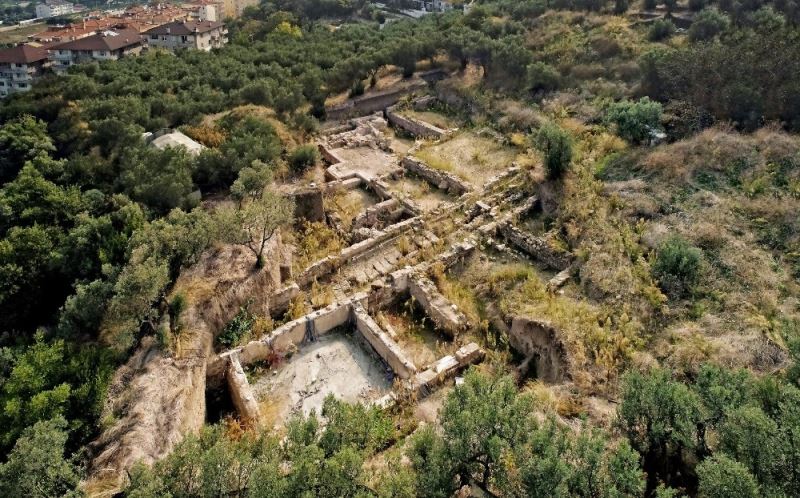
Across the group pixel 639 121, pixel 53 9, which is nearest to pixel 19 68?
pixel 639 121

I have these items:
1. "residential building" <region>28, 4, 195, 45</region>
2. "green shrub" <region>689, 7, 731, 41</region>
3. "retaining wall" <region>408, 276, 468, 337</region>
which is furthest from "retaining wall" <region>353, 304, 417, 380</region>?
"residential building" <region>28, 4, 195, 45</region>

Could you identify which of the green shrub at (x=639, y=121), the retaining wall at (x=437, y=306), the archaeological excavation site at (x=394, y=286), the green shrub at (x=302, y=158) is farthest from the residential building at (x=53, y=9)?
the retaining wall at (x=437, y=306)

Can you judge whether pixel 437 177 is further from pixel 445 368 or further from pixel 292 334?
pixel 445 368

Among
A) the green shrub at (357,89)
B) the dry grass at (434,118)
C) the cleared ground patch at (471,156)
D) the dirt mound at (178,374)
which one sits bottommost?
the dirt mound at (178,374)

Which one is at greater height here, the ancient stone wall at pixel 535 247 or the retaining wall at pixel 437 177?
the retaining wall at pixel 437 177

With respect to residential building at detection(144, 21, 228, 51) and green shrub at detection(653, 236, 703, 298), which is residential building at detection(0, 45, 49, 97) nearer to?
residential building at detection(144, 21, 228, 51)

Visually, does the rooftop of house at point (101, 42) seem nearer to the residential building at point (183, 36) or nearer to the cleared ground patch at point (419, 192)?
the residential building at point (183, 36)

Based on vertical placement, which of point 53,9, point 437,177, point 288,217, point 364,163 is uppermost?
point 288,217
